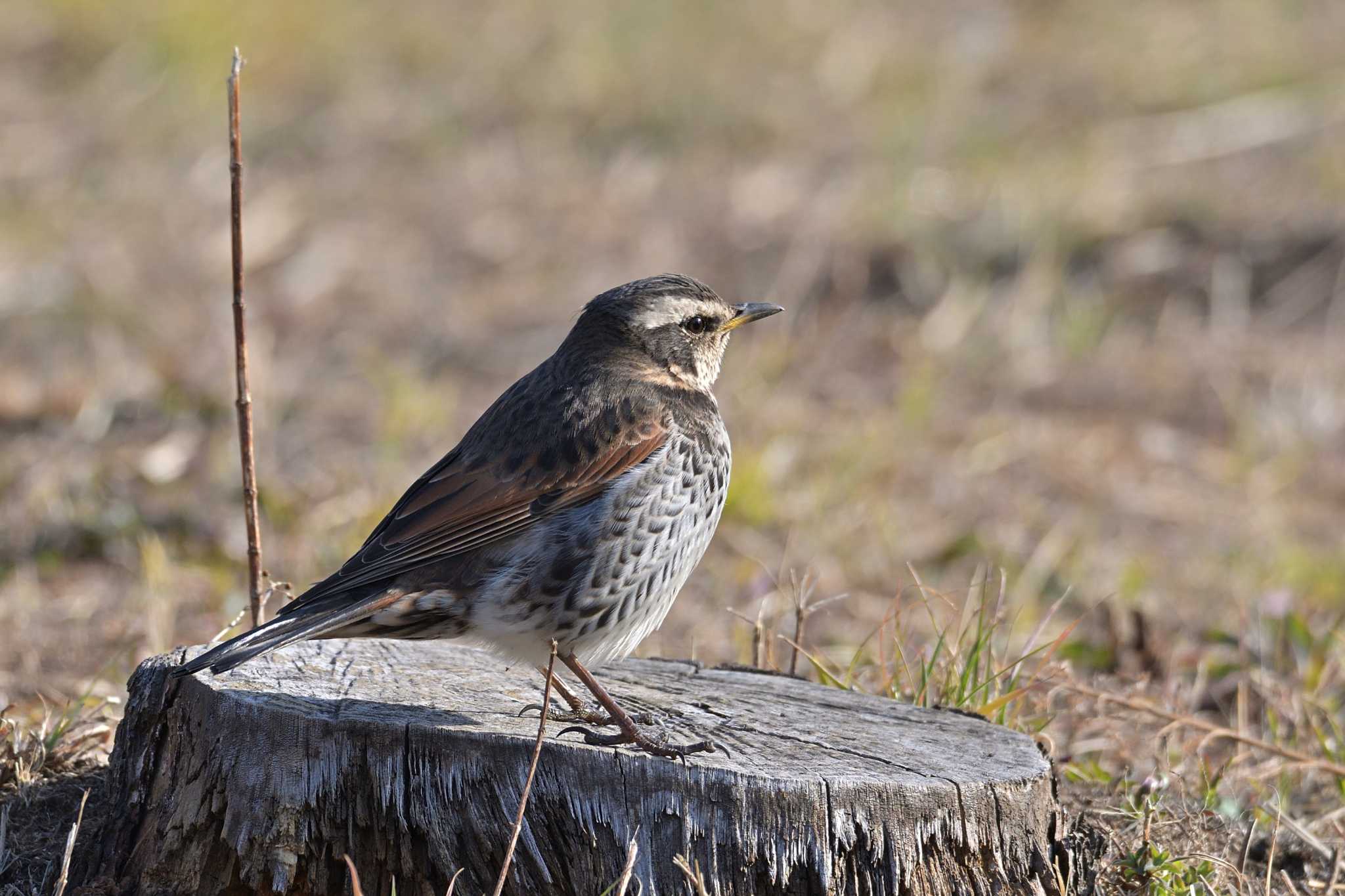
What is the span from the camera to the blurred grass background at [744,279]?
7.17 metres

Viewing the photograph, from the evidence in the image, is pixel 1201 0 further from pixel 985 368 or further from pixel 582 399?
pixel 582 399

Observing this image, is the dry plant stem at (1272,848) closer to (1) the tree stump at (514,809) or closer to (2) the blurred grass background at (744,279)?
(1) the tree stump at (514,809)

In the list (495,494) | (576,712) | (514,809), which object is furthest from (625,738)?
(495,494)

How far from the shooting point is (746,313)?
4914mm

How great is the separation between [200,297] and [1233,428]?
660 centimetres

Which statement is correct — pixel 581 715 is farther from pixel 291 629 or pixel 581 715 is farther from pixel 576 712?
pixel 291 629

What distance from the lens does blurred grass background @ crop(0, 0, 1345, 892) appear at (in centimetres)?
617

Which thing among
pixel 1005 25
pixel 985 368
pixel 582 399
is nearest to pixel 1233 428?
pixel 985 368

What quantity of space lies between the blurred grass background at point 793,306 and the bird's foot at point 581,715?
2.18 ft

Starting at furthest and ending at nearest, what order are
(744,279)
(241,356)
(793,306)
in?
(744,279)
(793,306)
(241,356)

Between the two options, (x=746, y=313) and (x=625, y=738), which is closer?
(x=625, y=738)

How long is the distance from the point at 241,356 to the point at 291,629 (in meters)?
1.03

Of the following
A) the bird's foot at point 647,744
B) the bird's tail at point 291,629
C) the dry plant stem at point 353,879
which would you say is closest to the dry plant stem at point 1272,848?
the bird's foot at point 647,744

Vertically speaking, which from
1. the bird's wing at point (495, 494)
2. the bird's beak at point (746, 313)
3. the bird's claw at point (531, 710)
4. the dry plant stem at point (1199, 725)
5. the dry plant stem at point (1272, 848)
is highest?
the bird's beak at point (746, 313)
